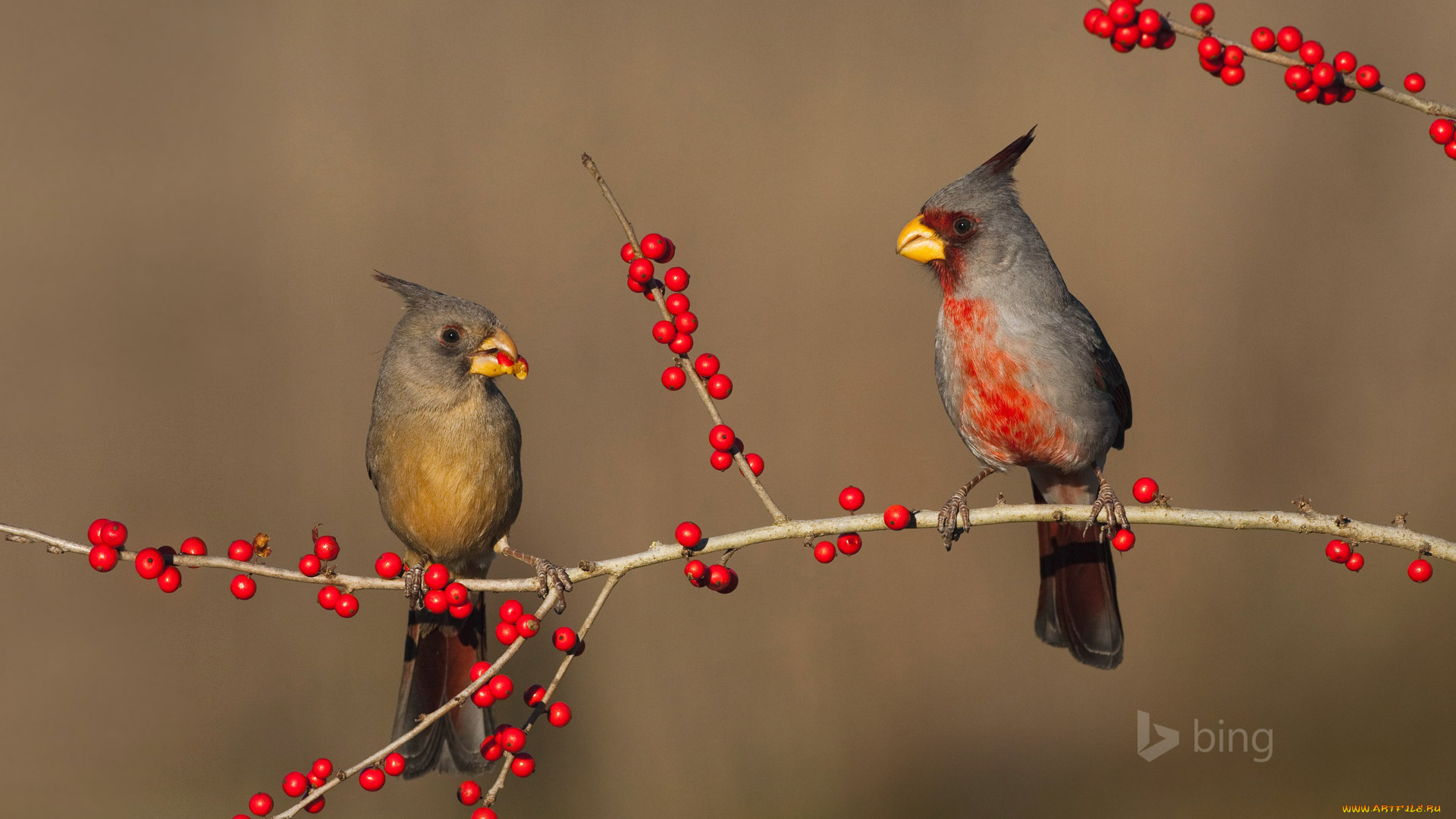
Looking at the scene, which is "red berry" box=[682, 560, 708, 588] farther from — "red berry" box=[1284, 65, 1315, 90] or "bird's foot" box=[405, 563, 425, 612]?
"red berry" box=[1284, 65, 1315, 90]

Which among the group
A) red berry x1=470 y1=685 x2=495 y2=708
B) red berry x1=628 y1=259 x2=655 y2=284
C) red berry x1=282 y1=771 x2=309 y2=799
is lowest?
red berry x1=282 y1=771 x2=309 y2=799

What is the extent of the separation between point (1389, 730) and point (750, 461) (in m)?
5.57

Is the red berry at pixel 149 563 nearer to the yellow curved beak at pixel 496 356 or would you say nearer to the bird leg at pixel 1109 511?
the yellow curved beak at pixel 496 356

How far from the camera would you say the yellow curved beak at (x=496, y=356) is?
10.4ft

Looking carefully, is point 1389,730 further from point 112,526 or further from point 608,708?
point 112,526

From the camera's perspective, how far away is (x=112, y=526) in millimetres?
2389

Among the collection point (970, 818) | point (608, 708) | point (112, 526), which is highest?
point (112, 526)

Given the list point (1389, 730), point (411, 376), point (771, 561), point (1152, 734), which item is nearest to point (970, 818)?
point (1152, 734)

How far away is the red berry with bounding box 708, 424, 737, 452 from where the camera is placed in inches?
98.2

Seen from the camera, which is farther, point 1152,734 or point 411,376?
point 1152,734

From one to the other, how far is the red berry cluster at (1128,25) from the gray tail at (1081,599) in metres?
1.78

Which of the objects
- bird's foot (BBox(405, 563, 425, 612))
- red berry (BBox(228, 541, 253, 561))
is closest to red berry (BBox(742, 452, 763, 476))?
bird's foot (BBox(405, 563, 425, 612))

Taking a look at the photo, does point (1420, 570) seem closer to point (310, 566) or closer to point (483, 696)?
point (483, 696)

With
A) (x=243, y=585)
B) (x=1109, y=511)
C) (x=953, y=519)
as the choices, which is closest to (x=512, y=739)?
(x=243, y=585)
